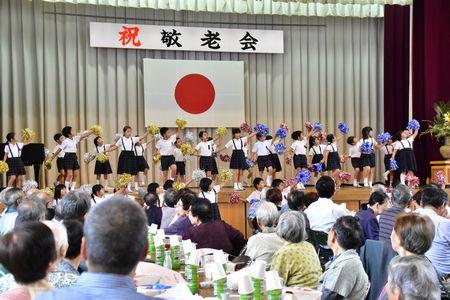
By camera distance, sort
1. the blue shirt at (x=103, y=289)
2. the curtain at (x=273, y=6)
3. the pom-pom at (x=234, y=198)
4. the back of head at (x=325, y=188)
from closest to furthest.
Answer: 1. the blue shirt at (x=103, y=289)
2. the back of head at (x=325, y=188)
3. the pom-pom at (x=234, y=198)
4. the curtain at (x=273, y=6)

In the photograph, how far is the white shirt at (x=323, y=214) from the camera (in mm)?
5320

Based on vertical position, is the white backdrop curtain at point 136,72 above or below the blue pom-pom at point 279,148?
above

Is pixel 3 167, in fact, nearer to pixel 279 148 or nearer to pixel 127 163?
pixel 127 163

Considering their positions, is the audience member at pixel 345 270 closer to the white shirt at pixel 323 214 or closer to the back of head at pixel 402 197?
the back of head at pixel 402 197

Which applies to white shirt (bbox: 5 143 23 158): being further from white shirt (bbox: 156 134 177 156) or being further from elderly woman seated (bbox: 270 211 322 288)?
elderly woman seated (bbox: 270 211 322 288)

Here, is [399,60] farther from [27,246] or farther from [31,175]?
[27,246]

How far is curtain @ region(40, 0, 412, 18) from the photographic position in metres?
10.9

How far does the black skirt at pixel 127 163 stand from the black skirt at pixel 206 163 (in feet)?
3.88

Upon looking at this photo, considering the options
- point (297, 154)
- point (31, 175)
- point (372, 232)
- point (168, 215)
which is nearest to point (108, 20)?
point (31, 175)

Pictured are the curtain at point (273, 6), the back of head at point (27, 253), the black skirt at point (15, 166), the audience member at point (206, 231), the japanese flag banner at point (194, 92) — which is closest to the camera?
the back of head at point (27, 253)

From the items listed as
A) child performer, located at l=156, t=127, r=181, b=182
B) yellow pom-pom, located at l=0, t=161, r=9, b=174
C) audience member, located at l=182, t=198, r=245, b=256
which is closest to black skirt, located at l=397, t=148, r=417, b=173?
child performer, located at l=156, t=127, r=181, b=182

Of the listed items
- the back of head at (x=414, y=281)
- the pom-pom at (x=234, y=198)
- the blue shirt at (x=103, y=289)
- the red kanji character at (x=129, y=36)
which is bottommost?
the pom-pom at (x=234, y=198)

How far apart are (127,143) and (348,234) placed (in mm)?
7880

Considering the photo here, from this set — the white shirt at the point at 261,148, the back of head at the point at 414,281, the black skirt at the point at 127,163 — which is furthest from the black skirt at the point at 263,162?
the back of head at the point at 414,281
